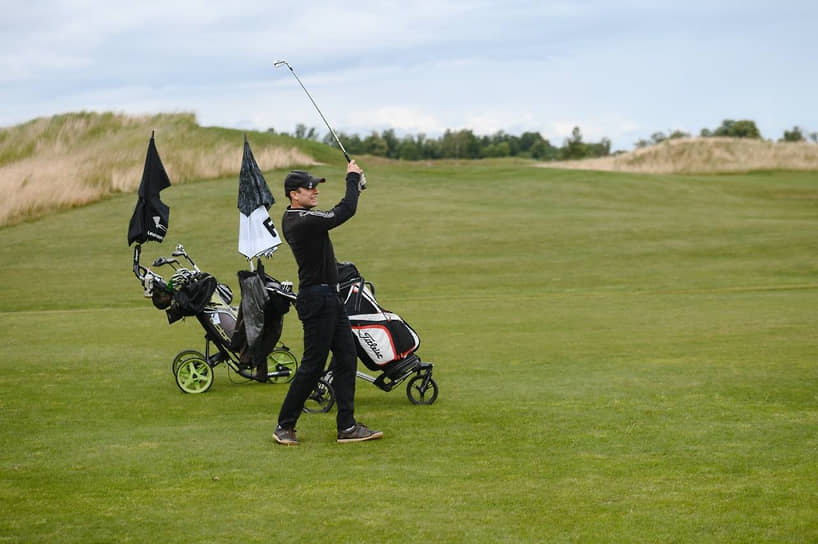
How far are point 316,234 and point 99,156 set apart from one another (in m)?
35.4

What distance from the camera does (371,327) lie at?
31.8 ft

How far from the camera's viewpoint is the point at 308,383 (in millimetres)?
8398

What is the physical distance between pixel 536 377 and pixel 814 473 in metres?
4.67

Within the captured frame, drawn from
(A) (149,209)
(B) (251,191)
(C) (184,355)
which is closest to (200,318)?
(C) (184,355)

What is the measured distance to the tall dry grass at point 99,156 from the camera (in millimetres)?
36281

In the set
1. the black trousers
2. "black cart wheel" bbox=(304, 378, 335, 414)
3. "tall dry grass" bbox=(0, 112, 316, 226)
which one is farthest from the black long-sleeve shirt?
"tall dry grass" bbox=(0, 112, 316, 226)

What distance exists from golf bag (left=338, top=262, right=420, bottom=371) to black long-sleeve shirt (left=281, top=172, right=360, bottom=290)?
4.36ft

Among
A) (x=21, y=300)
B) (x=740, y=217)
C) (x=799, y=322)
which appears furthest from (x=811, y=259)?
(x=21, y=300)

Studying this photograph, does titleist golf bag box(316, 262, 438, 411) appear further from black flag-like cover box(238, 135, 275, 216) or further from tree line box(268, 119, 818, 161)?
tree line box(268, 119, 818, 161)

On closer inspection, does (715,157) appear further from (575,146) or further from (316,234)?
(316,234)

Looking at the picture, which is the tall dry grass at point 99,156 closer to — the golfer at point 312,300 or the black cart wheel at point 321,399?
the black cart wheel at point 321,399

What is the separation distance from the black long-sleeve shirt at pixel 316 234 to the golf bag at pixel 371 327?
1329 mm

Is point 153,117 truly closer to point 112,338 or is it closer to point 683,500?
point 112,338

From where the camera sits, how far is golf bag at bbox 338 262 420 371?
31.8ft
